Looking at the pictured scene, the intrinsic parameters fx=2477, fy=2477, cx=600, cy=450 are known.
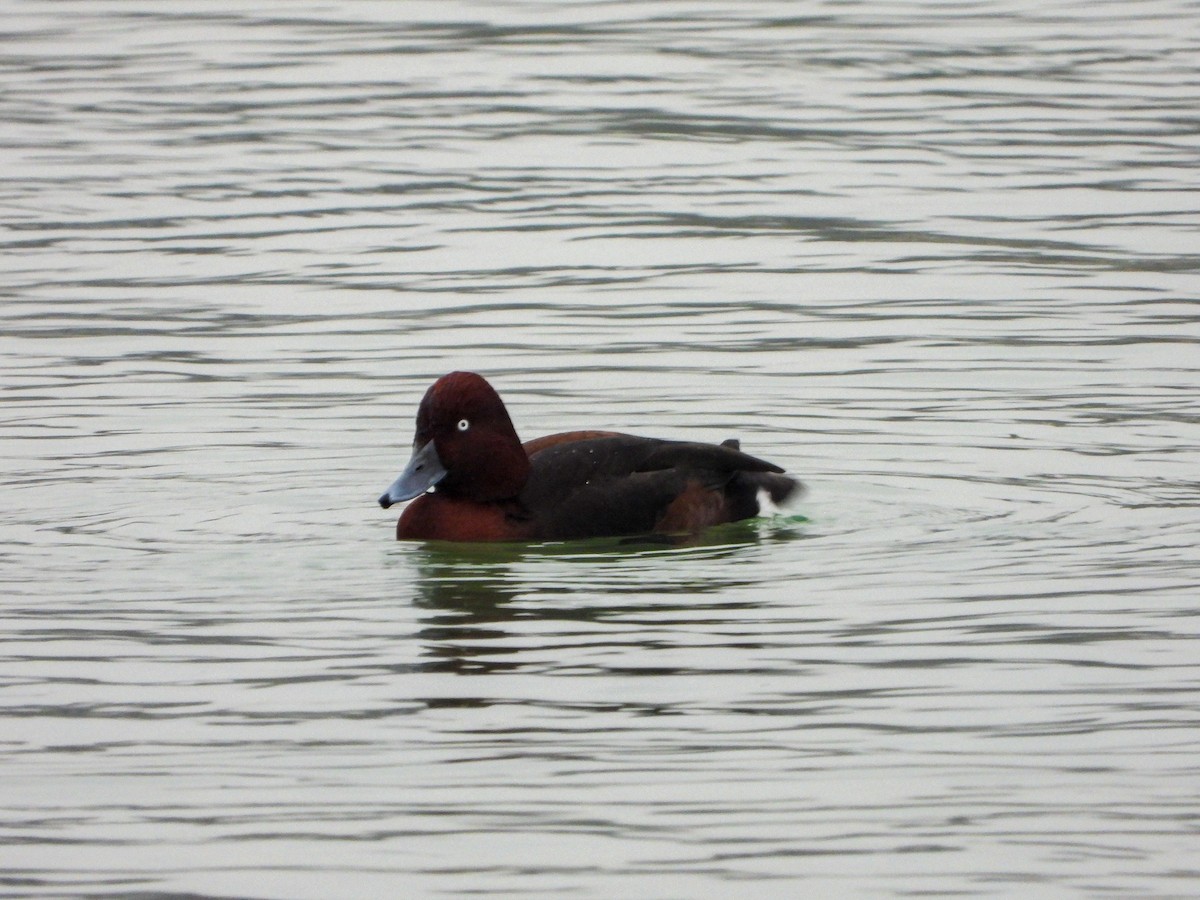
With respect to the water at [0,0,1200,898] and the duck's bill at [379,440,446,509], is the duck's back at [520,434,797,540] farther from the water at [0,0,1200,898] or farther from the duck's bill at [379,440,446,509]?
the duck's bill at [379,440,446,509]

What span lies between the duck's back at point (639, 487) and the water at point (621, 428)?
15cm

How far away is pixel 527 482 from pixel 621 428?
2.04m

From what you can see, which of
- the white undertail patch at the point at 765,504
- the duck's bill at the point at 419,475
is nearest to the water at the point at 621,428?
the white undertail patch at the point at 765,504

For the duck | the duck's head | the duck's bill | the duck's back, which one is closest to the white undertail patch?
the duck's back

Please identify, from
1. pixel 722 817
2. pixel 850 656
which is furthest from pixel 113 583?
pixel 722 817

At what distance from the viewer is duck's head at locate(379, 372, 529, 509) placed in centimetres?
997

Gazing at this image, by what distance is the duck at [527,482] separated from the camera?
998cm

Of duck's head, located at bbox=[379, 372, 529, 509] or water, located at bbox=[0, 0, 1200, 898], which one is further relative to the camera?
duck's head, located at bbox=[379, 372, 529, 509]

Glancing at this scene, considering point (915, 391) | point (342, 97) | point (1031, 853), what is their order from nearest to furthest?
point (1031, 853)
point (915, 391)
point (342, 97)

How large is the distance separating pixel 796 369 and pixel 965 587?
173 inches

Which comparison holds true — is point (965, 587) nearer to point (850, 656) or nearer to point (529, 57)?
point (850, 656)

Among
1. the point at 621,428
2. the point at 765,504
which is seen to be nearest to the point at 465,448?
the point at 765,504

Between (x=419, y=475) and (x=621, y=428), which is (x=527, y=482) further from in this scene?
(x=621, y=428)

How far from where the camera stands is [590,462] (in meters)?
10.1
